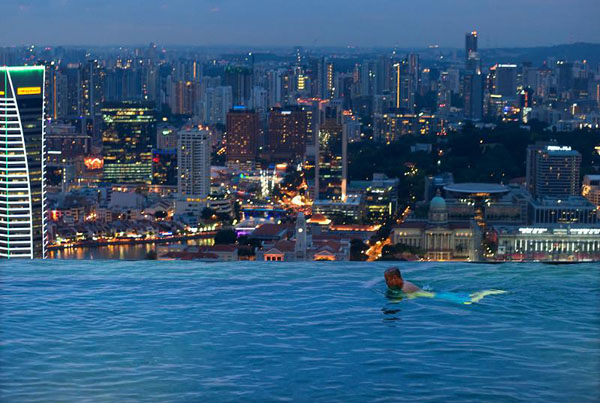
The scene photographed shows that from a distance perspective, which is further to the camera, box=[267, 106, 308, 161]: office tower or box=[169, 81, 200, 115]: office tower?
box=[169, 81, 200, 115]: office tower

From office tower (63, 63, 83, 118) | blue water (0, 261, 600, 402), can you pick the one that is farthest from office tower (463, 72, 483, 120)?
blue water (0, 261, 600, 402)

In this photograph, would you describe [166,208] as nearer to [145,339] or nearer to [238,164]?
[238,164]

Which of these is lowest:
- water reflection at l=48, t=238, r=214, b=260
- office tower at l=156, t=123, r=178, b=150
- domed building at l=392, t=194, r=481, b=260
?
water reflection at l=48, t=238, r=214, b=260

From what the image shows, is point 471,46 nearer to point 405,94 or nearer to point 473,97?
point 473,97

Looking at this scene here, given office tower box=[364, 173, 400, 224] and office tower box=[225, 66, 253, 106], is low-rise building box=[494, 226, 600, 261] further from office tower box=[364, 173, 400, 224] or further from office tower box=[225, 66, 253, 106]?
office tower box=[225, 66, 253, 106]

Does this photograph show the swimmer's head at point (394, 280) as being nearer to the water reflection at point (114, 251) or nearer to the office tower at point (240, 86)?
the water reflection at point (114, 251)

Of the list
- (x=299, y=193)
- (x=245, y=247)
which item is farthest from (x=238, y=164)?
(x=245, y=247)

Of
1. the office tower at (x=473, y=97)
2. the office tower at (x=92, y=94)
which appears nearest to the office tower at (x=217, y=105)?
the office tower at (x=92, y=94)
